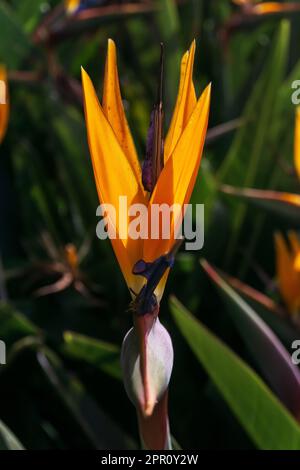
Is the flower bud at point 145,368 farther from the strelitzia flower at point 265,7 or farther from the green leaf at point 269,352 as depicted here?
the strelitzia flower at point 265,7

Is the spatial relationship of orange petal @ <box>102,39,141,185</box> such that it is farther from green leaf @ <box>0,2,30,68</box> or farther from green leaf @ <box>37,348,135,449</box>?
green leaf @ <box>0,2,30,68</box>

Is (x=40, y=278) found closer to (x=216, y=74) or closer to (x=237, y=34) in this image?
(x=216, y=74)


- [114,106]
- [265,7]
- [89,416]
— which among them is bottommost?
[89,416]

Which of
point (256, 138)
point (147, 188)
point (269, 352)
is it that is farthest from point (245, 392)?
point (256, 138)

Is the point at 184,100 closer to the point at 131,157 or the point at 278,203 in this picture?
the point at 131,157

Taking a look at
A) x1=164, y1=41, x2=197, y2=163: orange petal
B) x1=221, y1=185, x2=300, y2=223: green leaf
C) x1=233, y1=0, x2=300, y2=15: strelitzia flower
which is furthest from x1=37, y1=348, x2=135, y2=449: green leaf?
x1=233, y1=0, x2=300, y2=15: strelitzia flower

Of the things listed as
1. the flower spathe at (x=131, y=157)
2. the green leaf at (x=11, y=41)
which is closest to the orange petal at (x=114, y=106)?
the flower spathe at (x=131, y=157)
